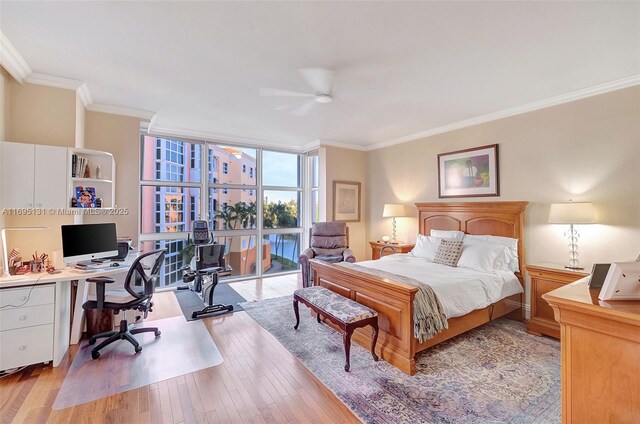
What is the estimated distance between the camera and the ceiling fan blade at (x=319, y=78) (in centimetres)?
265

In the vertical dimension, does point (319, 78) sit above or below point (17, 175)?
above

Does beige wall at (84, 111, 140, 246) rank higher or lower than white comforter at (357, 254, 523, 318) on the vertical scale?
higher

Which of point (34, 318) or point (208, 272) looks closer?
point (34, 318)

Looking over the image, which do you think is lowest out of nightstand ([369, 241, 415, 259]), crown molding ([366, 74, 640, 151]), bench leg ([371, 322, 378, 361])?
bench leg ([371, 322, 378, 361])

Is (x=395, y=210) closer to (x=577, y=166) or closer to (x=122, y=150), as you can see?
(x=577, y=166)

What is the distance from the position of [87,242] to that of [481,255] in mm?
4305

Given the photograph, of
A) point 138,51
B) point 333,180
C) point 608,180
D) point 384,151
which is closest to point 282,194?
point 333,180

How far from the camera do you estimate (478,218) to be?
3951 mm

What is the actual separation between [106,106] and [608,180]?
5.84m

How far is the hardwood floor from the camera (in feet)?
6.04

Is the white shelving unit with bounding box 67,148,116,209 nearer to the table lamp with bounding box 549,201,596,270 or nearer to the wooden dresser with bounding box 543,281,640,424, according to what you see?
the wooden dresser with bounding box 543,281,640,424

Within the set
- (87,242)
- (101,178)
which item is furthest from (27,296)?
(101,178)

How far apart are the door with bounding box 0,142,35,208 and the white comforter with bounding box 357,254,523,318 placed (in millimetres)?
3560

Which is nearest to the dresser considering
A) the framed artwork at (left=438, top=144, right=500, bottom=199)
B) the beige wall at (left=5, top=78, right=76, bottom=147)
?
the beige wall at (left=5, top=78, right=76, bottom=147)
